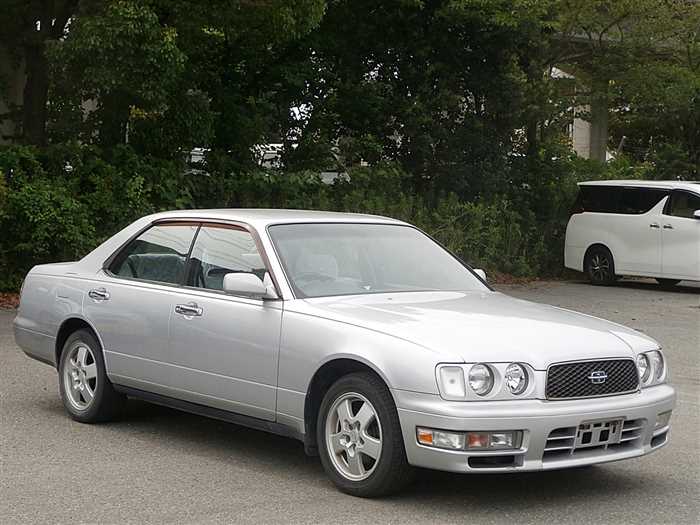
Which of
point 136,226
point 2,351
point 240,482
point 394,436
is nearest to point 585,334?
point 394,436

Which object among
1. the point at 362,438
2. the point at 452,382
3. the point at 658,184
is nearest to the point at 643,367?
the point at 452,382

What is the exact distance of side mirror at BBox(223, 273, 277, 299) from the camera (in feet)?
22.7

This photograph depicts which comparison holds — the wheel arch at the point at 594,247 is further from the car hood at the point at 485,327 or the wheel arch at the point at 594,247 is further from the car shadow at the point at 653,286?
the car hood at the point at 485,327

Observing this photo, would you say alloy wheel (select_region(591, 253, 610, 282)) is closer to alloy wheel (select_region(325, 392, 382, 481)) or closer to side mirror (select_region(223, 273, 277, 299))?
side mirror (select_region(223, 273, 277, 299))

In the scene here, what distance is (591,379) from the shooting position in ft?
20.6

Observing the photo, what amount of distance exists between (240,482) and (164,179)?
11.3 m

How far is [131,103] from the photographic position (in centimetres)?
1777

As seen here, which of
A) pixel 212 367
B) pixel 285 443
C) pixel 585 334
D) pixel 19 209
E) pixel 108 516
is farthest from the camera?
pixel 19 209

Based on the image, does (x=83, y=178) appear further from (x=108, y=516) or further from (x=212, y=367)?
(x=108, y=516)

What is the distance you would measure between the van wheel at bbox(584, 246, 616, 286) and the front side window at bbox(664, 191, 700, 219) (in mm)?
1425

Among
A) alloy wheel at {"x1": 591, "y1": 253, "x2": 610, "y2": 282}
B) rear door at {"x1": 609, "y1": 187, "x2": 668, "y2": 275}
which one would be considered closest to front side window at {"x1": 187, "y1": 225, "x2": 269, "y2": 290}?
rear door at {"x1": 609, "y1": 187, "x2": 668, "y2": 275}

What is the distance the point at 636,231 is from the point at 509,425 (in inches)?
593

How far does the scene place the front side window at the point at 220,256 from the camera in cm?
746

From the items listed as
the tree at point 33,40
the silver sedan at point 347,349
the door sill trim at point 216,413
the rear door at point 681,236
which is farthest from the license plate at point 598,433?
the rear door at point 681,236
